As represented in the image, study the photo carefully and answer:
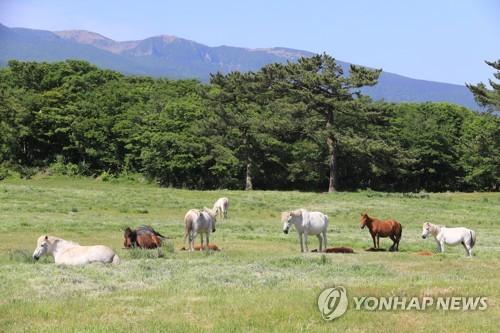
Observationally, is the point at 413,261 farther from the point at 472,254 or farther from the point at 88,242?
the point at 88,242

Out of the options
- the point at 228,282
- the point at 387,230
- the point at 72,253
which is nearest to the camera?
the point at 228,282

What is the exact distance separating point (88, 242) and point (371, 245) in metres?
11.1

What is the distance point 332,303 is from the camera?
11062 mm

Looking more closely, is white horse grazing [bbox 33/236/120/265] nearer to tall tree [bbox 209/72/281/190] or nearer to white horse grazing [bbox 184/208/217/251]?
white horse grazing [bbox 184/208/217/251]

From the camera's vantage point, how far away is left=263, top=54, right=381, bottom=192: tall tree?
5966 centimetres

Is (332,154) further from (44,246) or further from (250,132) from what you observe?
(44,246)

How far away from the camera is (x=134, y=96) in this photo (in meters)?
83.4

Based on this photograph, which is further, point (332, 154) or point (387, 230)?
point (332, 154)

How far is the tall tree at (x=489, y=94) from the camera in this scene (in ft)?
185

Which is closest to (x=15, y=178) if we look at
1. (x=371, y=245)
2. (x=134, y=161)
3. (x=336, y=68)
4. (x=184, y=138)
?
(x=134, y=161)

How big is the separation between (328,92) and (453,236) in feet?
134

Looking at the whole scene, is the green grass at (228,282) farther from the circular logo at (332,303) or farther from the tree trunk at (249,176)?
the tree trunk at (249,176)

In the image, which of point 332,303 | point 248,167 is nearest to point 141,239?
point 332,303

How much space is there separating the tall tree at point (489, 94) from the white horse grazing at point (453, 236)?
3702 centimetres
